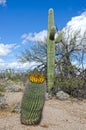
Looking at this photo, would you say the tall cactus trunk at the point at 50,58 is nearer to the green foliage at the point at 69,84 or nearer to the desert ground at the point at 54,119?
the green foliage at the point at 69,84

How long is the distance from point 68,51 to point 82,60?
3.09ft

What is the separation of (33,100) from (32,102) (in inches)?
2.1

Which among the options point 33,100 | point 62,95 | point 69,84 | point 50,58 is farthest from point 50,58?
point 33,100

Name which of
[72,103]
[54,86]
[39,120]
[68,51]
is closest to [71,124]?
[39,120]

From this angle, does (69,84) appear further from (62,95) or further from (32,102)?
(32,102)

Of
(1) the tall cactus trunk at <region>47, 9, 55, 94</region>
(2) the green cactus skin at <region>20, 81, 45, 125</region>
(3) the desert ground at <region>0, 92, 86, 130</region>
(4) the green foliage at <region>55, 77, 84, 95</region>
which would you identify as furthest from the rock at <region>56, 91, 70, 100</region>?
(2) the green cactus skin at <region>20, 81, 45, 125</region>

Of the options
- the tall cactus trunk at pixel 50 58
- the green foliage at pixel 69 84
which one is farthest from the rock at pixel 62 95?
the tall cactus trunk at pixel 50 58

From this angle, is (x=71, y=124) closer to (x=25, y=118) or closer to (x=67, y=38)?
(x=25, y=118)

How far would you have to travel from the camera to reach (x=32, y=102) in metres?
8.13

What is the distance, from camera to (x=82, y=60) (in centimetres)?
1675

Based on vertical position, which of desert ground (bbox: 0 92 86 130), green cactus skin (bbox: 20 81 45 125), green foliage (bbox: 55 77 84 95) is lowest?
desert ground (bbox: 0 92 86 130)

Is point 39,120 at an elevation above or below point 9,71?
below

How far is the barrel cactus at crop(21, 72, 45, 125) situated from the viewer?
8141mm

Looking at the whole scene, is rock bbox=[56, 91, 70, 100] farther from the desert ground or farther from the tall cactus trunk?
the desert ground
